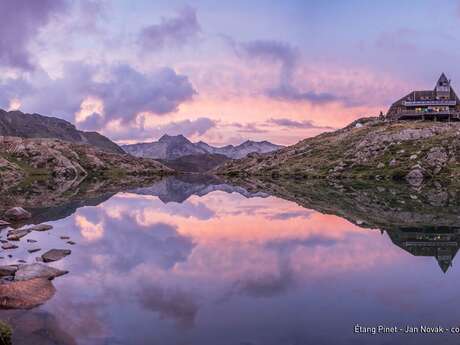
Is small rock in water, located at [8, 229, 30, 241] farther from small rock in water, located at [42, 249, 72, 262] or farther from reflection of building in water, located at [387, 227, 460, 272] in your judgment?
reflection of building in water, located at [387, 227, 460, 272]

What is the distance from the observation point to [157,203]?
106 meters

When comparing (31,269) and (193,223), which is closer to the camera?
(31,269)

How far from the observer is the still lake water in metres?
24.9

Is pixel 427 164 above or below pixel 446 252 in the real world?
above

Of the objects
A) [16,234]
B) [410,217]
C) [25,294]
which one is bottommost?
[410,217]

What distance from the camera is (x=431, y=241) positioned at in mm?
52906

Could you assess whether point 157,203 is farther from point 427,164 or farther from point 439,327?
point 427,164

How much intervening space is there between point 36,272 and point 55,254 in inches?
356

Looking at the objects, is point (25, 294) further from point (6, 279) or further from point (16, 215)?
point (16, 215)

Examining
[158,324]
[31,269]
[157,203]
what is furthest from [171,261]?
[157,203]

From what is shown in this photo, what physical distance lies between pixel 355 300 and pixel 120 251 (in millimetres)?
28191

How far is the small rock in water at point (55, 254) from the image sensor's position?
42628mm

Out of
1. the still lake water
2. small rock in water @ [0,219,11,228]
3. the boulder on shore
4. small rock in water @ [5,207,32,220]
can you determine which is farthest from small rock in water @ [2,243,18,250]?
small rock in water @ [5,207,32,220]

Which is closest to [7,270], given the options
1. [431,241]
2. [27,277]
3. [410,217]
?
[27,277]
